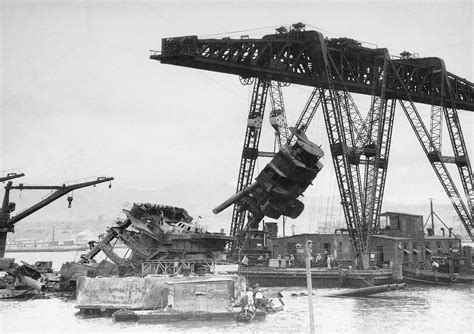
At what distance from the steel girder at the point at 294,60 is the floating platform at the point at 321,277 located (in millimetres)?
13456

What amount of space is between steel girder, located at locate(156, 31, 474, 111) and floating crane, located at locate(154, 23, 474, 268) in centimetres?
7

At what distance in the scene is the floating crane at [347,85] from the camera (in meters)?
30.1

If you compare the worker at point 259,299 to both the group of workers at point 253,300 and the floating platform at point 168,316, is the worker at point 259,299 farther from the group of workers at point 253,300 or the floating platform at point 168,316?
the floating platform at point 168,316

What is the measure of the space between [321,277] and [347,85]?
1454 cm

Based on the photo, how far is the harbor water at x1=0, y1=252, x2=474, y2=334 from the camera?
17.3m

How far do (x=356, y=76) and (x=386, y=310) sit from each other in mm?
19810

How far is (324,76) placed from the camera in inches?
1257

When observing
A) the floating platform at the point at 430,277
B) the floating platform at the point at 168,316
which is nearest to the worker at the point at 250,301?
the floating platform at the point at 168,316

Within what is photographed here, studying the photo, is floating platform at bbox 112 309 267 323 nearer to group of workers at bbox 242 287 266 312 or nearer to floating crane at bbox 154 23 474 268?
group of workers at bbox 242 287 266 312

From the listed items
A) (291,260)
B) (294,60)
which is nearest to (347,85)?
(294,60)

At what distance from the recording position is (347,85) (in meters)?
34.1

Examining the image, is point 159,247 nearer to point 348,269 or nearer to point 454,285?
point 348,269

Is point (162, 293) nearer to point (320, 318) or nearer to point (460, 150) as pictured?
point (320, 318)

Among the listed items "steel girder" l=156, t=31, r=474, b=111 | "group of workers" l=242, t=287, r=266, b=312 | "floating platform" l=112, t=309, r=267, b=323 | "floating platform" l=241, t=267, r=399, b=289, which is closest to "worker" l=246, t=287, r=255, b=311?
"group of workers" l=242, t=287, r=266, b=312
